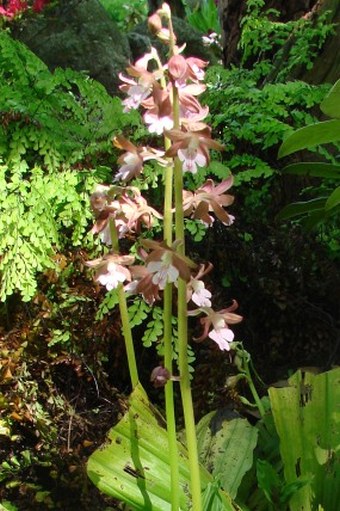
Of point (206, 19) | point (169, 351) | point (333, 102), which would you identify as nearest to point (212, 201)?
point (169, 351)

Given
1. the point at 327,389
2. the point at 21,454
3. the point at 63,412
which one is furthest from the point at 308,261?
the point at 21,454

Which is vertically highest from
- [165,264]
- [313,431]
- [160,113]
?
[160,113]

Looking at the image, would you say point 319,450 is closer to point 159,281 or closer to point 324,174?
point 159,281

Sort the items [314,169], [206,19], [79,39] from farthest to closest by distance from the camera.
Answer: [206,19], [79,39], [314,169]

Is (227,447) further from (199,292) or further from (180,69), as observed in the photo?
(180,69)

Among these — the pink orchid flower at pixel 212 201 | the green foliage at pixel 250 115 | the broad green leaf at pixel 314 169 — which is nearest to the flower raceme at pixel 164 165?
the pink orchid flower at pixel 212 201

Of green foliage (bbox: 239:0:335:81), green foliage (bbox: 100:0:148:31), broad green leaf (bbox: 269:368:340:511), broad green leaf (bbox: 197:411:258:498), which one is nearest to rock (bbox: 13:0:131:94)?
green foliage (bbox: 239:0:335:81)

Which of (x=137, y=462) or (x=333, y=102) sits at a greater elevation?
(x=333, y=102)
